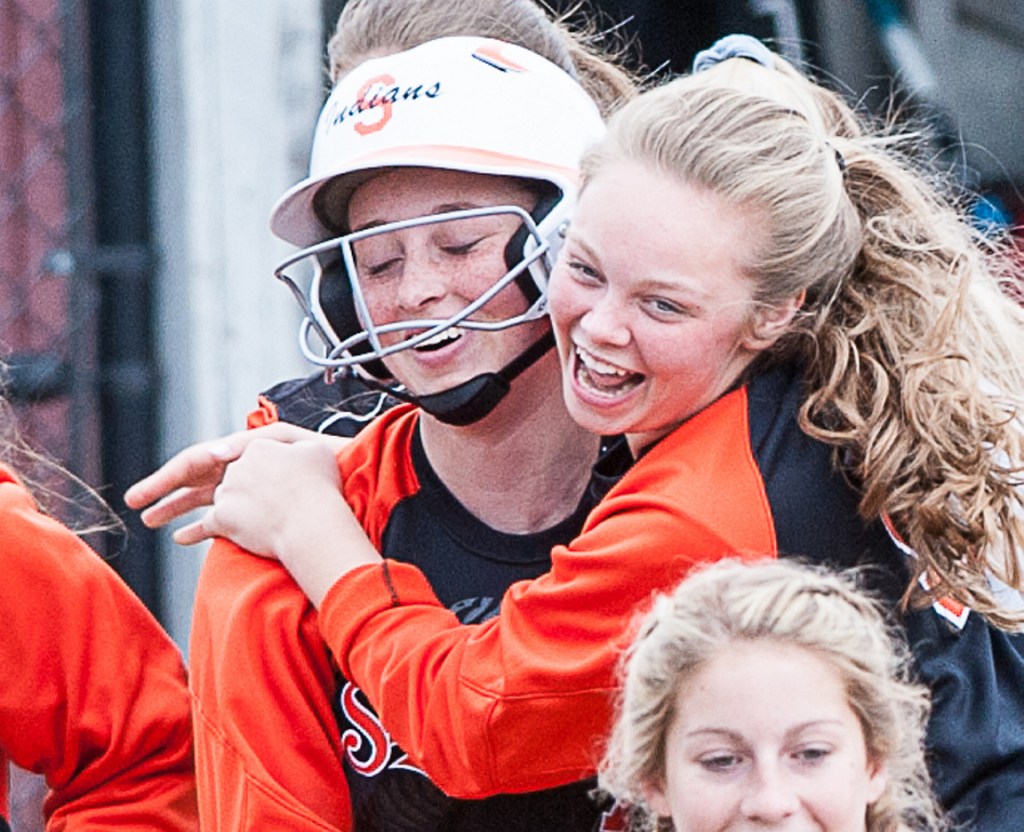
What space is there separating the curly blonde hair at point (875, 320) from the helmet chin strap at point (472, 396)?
0.89 feet

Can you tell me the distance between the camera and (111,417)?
4148 millimetres

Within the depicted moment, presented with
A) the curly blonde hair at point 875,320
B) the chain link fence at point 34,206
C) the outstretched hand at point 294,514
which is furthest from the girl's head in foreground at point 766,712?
the chain link fence at point 34,206

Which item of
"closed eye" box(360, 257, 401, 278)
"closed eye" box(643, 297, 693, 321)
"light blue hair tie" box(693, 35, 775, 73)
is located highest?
"light blue hair tie" box(693, 35, 775, 73)

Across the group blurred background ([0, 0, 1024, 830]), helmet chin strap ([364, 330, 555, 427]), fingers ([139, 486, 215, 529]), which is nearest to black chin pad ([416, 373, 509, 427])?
helmet chin strap ([364, 330, 555, 427])

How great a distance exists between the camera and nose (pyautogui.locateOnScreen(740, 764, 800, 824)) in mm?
1565

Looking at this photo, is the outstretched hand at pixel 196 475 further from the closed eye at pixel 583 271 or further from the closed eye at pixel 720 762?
the closed eye at pixel 720 762

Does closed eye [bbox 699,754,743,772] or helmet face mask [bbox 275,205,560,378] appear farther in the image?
helmet face mask [bbox 275,205,560,378]

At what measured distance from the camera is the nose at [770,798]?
1.57 metres

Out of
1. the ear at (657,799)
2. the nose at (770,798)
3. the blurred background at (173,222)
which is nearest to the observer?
the nose at (770,798)

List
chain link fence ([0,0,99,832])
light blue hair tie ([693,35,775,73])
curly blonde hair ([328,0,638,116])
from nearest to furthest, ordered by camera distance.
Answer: curly blonde hair ([328,0,638,116]) < light blue hair tie ([693,35,775,73]) < chain link fence ([0,0,99,832])

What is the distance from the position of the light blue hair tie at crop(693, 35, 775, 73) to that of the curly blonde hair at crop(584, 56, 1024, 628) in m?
0.43

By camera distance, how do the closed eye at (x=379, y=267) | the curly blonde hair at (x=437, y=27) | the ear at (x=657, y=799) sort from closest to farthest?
the ear at (x=657, y=799) < the closed eye at (x=379, y=267) < the curly blonde hair at (x=437, y=27)

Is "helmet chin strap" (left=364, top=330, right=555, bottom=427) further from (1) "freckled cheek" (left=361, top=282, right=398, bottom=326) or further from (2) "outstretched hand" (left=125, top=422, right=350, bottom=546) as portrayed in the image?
(2) "outstretched hand" (left=125, top=422, right=350, bottom=546)

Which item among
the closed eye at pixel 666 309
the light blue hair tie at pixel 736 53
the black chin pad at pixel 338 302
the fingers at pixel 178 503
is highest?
the light blue hair tie at pixel 736 53
